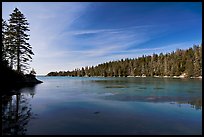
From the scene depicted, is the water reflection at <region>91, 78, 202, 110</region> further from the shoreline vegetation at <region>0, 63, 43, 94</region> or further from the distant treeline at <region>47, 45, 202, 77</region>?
the distant treeline at <region>47, 45, 202, 77</region>

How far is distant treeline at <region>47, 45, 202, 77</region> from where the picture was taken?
110 m

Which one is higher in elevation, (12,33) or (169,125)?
(12,33)

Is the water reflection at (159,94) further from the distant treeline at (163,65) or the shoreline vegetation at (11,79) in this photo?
the distant treeline at (163,65)

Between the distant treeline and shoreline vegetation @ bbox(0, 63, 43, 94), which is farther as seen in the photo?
the distant treeline

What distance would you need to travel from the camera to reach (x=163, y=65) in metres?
147

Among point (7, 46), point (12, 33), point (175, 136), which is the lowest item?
point (175, 136)

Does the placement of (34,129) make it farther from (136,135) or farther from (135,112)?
(135,112)

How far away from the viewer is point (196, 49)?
408 feet

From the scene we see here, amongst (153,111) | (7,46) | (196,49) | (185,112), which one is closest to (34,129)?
(153,111)

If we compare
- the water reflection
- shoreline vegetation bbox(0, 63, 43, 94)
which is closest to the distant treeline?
the water reflection

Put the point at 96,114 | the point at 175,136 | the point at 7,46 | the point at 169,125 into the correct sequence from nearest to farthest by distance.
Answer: the point at 175,136
the point at 169,125
the point at 96,114
the point at 7,46

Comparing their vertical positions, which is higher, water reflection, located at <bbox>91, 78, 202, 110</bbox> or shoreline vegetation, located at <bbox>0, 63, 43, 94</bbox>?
shoreline vegetation, located at <bbox>0, 63, 43, 94</bbox>

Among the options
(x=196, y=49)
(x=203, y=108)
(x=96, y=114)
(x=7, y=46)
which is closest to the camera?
(x=96, y=114)

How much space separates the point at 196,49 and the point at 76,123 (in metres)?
129
